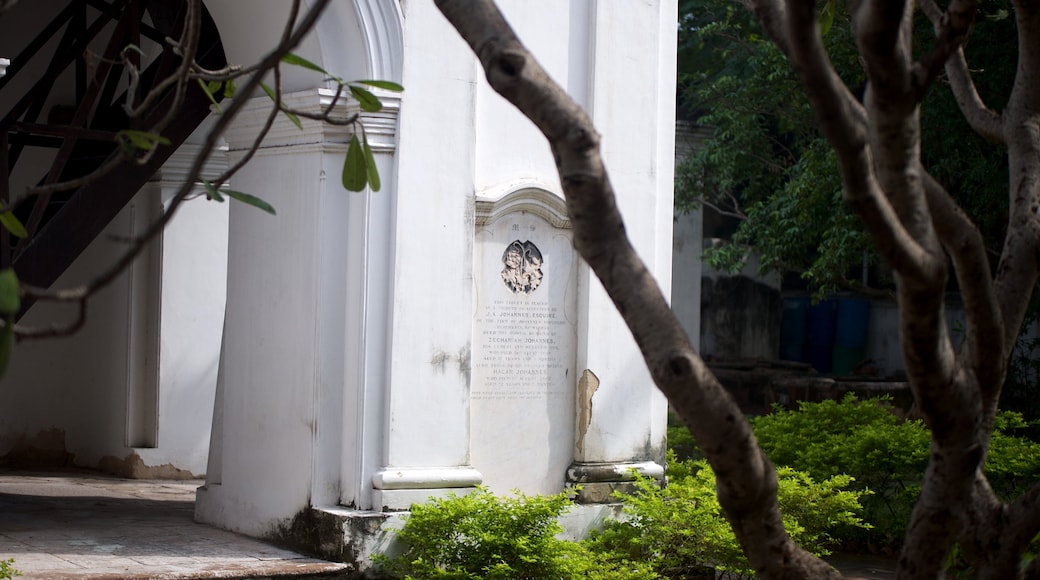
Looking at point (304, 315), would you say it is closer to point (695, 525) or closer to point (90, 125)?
point (695, 525)

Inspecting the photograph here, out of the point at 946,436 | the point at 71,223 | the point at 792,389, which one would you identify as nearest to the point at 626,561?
the point at 71,223

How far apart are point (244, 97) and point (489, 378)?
5.91 meters

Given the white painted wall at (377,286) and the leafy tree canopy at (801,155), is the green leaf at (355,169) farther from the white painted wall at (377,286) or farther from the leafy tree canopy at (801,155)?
the leafy tree canopy at (801,155)

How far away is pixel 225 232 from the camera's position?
1142cm

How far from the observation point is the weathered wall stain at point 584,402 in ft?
28.3

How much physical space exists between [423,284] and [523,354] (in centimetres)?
95

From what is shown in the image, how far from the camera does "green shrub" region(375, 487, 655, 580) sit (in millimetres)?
7148

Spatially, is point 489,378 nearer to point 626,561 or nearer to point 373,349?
point 373,349

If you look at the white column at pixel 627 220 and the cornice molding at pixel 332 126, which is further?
the white column at pixel 627 220

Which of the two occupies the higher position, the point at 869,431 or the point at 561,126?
the point at 561,126

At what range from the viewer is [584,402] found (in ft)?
28.3

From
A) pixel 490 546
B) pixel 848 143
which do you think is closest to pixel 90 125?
pixel 490 546

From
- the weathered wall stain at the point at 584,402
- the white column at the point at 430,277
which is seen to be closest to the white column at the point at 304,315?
the white column at the point at 430,277

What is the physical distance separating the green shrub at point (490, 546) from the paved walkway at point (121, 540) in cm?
48
